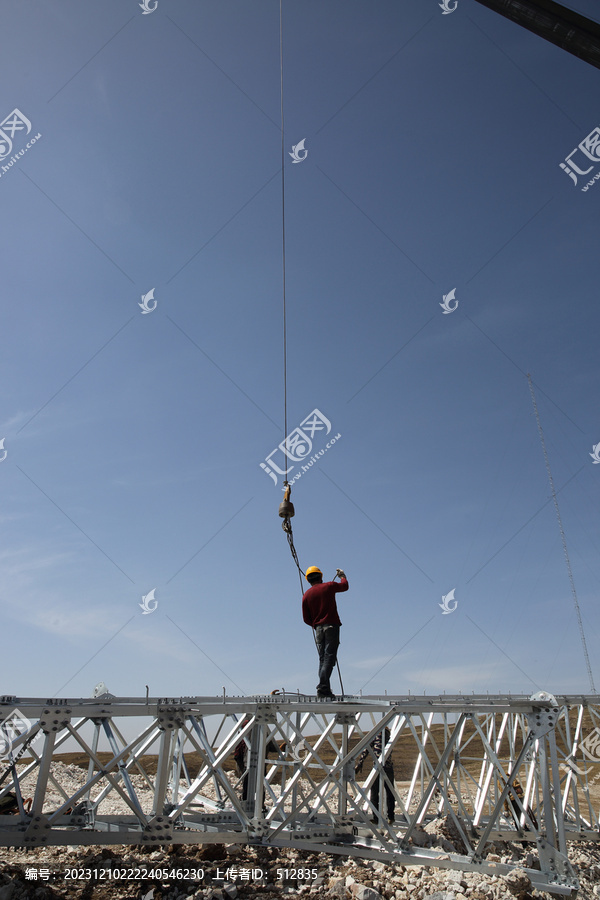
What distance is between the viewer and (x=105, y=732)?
10.5 m


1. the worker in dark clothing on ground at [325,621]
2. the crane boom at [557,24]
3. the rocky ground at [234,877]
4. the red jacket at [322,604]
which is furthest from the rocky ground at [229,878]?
the crane boom at [557,24]

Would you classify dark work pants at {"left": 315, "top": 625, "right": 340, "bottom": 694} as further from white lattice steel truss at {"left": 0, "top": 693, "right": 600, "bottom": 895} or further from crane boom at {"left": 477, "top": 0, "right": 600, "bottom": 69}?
crane boom at {"left": 477, "top": 0, "right": 600, "bottom": 69}

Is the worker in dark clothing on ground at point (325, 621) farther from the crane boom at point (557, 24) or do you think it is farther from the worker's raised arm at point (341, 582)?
the crane boom at point (557, 24)

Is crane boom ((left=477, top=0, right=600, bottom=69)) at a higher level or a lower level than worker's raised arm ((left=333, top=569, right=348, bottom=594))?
higher

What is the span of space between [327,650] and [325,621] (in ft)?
2.09

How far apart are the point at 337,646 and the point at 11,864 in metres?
7.51

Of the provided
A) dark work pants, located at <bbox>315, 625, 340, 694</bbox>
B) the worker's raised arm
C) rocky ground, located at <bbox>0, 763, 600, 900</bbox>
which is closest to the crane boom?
the worker's raised arm

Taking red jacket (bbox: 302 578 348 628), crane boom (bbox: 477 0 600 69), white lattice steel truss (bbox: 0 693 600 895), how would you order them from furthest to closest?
crane boom (bbox: 477 0 600 69) → red jacket (bbox: 302 578 348 628) → white lattice steel truss (bbox: 0 693 600 895)

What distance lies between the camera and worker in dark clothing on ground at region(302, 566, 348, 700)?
12.2 meters

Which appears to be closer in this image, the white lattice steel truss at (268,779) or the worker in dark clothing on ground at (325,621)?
the white lattice steel truss at (268,779)

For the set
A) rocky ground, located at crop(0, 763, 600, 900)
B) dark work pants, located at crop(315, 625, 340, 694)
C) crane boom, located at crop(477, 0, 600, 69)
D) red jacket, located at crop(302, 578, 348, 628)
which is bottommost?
rocky ground, located at crop(0, 763, 600, 900)

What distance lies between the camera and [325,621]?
1234 centimetres

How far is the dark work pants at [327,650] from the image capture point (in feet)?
39.9

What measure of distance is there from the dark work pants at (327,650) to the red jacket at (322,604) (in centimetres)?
16
